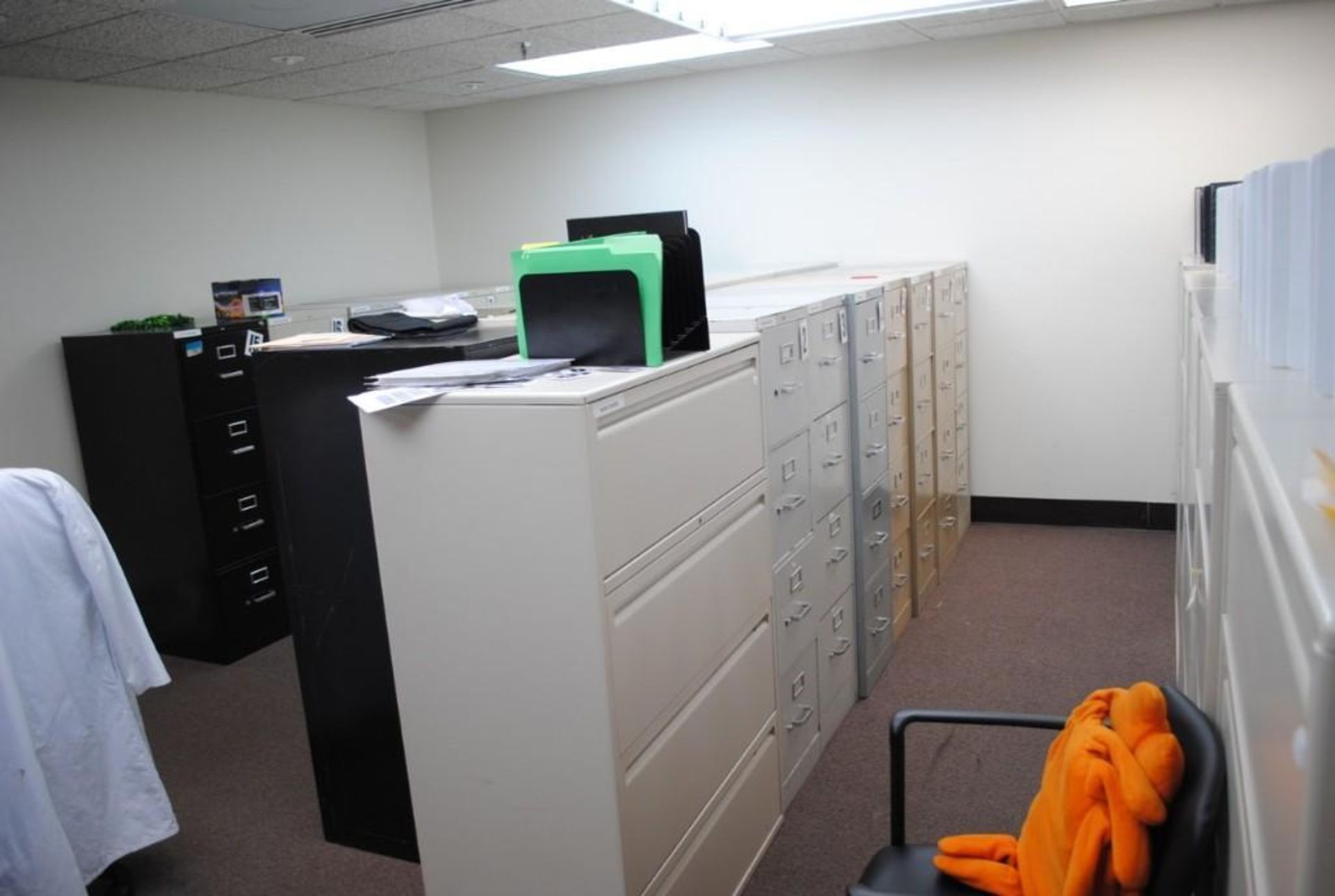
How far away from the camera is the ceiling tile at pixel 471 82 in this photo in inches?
190

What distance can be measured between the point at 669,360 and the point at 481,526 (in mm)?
483

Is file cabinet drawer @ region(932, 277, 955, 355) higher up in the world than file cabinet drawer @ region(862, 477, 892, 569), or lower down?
higher up

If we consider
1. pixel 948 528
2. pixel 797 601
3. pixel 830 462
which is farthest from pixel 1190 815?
pixel 948 528

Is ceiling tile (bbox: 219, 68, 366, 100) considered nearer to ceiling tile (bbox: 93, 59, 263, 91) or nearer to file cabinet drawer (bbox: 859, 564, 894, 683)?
ceiling tile (bbox: 93, 59, 263, 91)

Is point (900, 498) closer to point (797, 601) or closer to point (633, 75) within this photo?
point (797, 601)

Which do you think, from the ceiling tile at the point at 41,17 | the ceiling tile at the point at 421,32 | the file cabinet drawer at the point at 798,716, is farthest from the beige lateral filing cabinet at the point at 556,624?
the ceiling tile at the point at 421,32

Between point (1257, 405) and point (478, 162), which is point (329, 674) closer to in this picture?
point (1257, 405)

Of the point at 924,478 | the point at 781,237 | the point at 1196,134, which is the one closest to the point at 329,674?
the point at 924,478

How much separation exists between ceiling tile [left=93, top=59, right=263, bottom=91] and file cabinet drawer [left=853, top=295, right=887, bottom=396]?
8.99 feet

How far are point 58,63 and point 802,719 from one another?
346cm

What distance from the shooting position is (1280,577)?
0.67 metres

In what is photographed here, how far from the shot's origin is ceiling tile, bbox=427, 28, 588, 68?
4043 millimetres

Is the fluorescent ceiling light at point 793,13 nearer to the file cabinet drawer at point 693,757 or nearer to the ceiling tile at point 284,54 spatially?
the ceiling tile at point 284,54

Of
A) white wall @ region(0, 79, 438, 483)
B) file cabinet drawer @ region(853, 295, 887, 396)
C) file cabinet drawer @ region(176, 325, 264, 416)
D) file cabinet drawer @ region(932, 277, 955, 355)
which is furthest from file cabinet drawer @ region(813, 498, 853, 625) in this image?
white wall @ region(0, 79, 438, 483)
